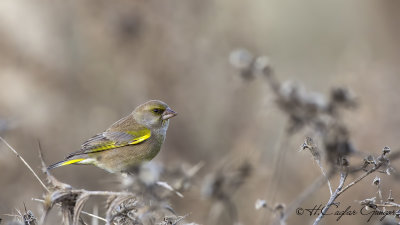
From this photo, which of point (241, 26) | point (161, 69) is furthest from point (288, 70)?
point (161, 69)

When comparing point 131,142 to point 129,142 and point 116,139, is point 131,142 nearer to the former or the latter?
point 129,142

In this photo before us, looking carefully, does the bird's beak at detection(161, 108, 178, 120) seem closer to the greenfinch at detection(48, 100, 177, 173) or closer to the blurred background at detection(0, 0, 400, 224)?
the greenfinch at detection(48, 100, 177, 173)

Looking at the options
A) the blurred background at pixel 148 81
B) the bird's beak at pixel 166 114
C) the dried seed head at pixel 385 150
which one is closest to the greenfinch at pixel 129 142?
the bird's beak at pixel 166 114

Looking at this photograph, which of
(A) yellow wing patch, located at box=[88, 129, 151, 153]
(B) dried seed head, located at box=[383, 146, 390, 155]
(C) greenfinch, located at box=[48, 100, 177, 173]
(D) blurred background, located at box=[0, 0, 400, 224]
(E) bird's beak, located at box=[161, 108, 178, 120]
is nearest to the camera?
(B) dried seed head, located at box=[383, 146, 390, 155]

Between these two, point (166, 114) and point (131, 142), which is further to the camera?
point (166, 114)

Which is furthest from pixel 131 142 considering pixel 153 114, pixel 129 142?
pixel 153 114

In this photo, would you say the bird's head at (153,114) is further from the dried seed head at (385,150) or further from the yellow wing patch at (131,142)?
the dried seed head at (385,150)

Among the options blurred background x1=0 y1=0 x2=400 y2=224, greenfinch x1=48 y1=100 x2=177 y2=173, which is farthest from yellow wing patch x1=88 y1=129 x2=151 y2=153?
blurred background x1=0 y1=0 x2=400 y2=224
